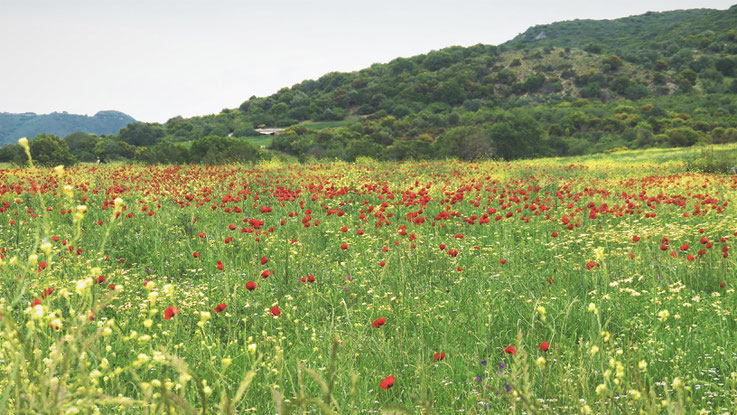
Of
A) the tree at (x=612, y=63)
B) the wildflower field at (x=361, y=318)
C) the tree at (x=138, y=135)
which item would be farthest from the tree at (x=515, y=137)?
the tree at (x=612, y=63)

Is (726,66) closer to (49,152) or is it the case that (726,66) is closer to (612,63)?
(612,63)

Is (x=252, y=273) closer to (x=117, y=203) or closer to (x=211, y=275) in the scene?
(x=211, y=275)

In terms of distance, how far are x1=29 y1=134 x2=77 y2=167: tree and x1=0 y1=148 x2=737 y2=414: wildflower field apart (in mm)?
18387

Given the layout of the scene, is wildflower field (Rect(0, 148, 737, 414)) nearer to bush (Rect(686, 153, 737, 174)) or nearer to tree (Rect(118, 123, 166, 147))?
bush (Rect(686, 153, 737, 174))

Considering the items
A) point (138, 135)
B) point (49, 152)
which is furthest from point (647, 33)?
point (49, 152)

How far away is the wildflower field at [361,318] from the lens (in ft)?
4.72

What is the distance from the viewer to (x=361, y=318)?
3.40m

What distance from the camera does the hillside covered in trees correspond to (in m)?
30.9

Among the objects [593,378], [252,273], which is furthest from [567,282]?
[252,273]

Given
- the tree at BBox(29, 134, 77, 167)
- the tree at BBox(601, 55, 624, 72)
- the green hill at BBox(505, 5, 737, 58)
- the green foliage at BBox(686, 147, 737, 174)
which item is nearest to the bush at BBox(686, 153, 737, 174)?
the green foliage at BBox(686, 147, 737, 174)

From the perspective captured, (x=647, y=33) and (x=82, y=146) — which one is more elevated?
(x=647, y=33)

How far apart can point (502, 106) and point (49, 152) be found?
64923mm

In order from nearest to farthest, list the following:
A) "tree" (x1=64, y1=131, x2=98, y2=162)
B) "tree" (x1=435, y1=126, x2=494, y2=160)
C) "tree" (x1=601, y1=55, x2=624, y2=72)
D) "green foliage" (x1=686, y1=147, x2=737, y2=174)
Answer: "green foliage" (x1=686, y1=147, x2=737, y2=174) → "tree" (x1=435, y1=126, x2=494, y2=160) → "tree" (x1=64, y1=131, x2=98, y2=162) → "tree" (x1=601, y1=55, x2=624, y2=72)

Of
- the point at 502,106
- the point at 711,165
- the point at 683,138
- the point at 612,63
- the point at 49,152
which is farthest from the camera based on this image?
the point at 612,63
